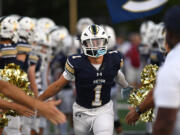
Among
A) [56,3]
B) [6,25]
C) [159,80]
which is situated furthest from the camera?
[56,3]

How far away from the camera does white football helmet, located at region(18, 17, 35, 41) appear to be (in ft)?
29.9

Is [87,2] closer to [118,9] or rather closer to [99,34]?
[118,9]

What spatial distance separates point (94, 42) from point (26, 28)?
2298 millimetres

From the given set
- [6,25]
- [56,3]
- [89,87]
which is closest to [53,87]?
[89,87]

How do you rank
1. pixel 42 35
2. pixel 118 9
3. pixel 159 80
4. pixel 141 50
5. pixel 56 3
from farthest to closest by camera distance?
pixel 56 3
pixel 141 50
pixel 42 35
pixel 118 9
pixel 159 80

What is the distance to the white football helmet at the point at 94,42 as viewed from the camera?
7199mm

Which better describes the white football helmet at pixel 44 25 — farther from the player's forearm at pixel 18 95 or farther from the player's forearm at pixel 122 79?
the player's forearm at pixel 18 95

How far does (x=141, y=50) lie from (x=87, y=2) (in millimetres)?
18506

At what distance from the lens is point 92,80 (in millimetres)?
7125

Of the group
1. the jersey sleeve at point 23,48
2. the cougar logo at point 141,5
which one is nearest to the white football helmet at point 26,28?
the jersey sleeve at point 23,48

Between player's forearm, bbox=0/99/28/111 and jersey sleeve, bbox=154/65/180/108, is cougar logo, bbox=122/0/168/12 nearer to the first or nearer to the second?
player's forearm, bbox=0/99/28/111

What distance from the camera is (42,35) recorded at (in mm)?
10938

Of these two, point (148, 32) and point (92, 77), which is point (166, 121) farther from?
point (148, 32)

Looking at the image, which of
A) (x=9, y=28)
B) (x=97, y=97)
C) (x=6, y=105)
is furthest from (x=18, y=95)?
(x=9, y=28)
